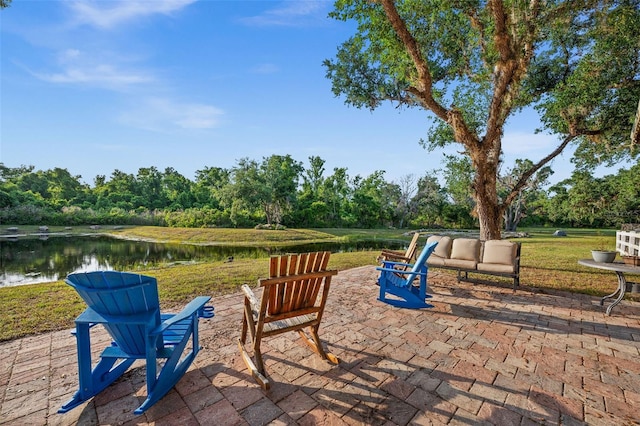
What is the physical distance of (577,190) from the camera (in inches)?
745

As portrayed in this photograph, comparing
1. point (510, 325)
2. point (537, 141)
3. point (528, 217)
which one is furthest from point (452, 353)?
point (528, 217)

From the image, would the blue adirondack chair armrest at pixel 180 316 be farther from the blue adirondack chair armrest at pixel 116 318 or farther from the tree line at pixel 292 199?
the tree line at pixel 292 199

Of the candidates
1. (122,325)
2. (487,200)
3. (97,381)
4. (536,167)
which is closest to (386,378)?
(122,325)

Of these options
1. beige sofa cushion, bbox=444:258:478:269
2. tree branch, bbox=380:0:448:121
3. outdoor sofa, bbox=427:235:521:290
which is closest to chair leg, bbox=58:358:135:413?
outdoor sofa, bbox=427:235:521:290

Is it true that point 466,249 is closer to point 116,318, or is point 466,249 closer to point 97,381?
point 116,318

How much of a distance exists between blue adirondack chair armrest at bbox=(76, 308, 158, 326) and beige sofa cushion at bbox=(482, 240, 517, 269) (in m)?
5.46

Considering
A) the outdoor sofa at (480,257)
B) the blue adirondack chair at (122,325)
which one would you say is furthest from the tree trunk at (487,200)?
the blue adirondack chair at (122,325)

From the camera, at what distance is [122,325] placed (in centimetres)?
176

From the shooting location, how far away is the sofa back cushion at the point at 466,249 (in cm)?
537

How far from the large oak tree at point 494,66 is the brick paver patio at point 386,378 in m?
5.13

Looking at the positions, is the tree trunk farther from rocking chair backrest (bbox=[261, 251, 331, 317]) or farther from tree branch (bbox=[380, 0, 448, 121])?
rocking chair backrest (bbox=[261, 251, 331, 317])

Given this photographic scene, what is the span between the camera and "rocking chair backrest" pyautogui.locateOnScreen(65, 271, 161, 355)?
5.39 ft

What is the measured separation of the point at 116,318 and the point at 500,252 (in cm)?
574

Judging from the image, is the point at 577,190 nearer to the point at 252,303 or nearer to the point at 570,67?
the point at 570,67
